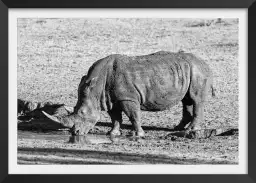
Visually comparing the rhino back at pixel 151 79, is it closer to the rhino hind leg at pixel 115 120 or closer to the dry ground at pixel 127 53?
the rhino hind leg at pixel 115 120

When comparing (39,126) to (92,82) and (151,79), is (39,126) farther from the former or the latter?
(151,79)

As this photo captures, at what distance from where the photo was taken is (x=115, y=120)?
60.5 feet

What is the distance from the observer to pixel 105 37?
25219 mm

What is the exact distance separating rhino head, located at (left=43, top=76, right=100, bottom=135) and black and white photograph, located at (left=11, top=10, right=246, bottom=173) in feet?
0.07

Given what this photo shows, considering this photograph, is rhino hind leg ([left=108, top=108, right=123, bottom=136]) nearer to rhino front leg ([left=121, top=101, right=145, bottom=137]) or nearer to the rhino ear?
rhino front leg ([left=121, top=101, right=145, bottom=137])

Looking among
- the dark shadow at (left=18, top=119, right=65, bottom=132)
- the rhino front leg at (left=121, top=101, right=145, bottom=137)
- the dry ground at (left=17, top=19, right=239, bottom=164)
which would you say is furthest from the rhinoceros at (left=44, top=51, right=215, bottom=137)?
the dark shadow at (left=18, top=119, right=65, bottom=132)

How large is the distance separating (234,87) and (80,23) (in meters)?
6.14

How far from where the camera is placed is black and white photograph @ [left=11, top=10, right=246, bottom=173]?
17419 mm

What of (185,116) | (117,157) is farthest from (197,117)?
(117,157)

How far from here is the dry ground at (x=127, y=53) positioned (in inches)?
683

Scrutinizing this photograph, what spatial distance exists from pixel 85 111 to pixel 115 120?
98cm

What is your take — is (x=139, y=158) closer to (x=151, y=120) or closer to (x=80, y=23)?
(x=151, y=120)

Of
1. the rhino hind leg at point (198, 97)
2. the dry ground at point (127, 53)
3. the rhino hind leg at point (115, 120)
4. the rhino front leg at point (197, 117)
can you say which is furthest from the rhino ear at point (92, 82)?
the rhino front leg at point (197, 117)
